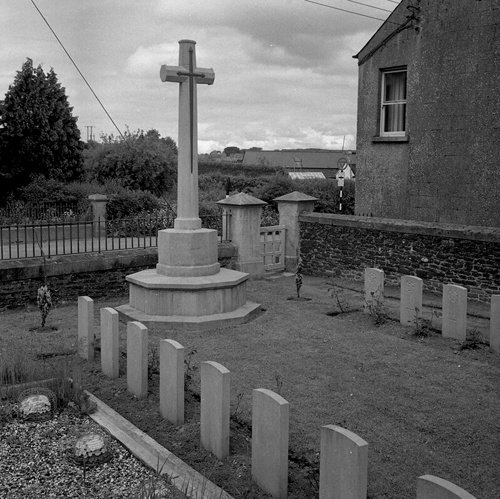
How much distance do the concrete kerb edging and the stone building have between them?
37.1ft

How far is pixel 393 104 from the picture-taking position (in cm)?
1708

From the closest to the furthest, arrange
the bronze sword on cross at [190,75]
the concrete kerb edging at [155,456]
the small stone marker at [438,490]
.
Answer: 1. the small stone marker at [438,490]
2. the concrete kerb edging at [155,456]
3. the bronze sword on cross at [190,75]

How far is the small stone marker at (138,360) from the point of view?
7.02m

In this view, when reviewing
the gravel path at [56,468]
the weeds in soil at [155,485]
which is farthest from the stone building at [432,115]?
the weeds in soil at [155,485]

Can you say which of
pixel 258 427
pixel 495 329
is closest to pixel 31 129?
pixel 495 329

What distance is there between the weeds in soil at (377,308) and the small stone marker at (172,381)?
5305mm

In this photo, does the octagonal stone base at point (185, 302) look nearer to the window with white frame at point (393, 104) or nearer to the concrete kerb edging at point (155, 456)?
the concrete kerb edging at point (155, 456)

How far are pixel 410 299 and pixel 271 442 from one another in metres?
6.25

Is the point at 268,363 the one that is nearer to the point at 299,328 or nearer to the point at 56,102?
the point at 299,328

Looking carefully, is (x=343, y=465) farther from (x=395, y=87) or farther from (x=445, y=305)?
(x=395, y=87)

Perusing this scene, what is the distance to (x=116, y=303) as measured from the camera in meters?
12.7

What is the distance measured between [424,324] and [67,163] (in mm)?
15983

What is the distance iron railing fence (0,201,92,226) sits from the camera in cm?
1905

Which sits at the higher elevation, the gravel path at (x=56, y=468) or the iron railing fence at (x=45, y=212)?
the iron railing fence at (x=45, y=212)
